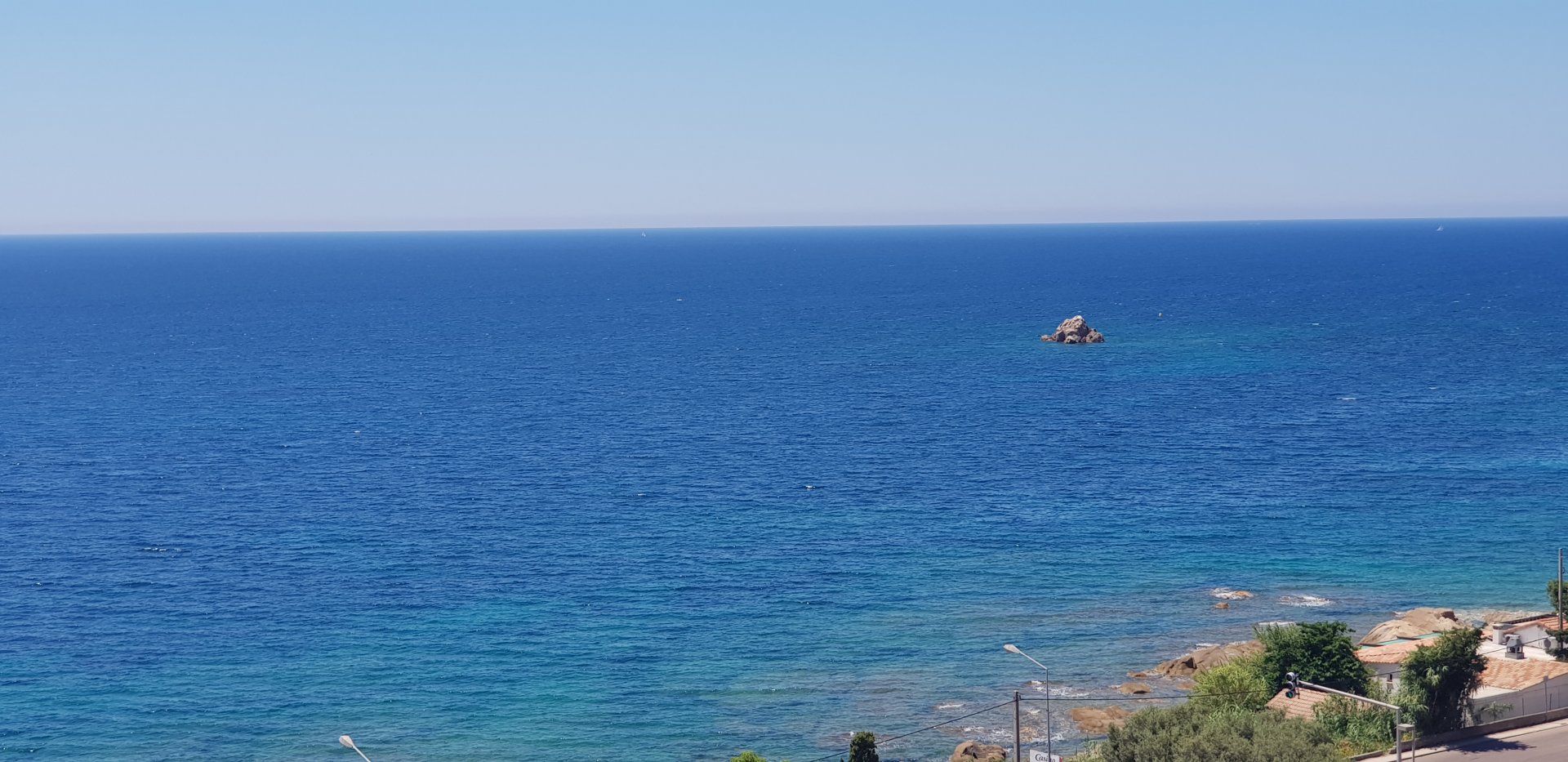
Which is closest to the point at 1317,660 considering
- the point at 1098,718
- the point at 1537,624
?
the point at 1098,718

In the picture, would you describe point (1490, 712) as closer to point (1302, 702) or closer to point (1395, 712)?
point (1302, 702)

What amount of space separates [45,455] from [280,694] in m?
58.7

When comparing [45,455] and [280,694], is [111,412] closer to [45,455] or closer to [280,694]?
[45,455]

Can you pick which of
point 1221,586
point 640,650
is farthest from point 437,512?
point 1221,586

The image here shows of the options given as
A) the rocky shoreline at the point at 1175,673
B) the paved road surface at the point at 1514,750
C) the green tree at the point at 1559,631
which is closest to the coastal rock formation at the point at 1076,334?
the rocky shoreline at the point at 1175,673

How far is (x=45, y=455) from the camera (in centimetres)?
10500

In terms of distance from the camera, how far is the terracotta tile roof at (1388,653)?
53281mm

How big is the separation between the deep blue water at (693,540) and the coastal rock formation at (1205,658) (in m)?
1.80

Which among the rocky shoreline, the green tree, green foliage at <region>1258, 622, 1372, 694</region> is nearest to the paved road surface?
green foliage at <region>1258, 622, 1372, 694</region>

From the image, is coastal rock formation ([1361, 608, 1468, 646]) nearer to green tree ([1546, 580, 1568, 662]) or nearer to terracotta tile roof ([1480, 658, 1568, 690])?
green tree ([1546, 580, 1568, 662])

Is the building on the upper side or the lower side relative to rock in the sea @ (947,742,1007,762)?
upper

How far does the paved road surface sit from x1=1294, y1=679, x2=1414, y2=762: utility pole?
0.86m

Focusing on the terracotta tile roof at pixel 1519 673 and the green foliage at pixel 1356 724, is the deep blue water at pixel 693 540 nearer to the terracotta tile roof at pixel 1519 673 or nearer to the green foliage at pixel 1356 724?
the green foliage at pixel 1356 724

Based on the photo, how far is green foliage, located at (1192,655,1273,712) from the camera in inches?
1895
